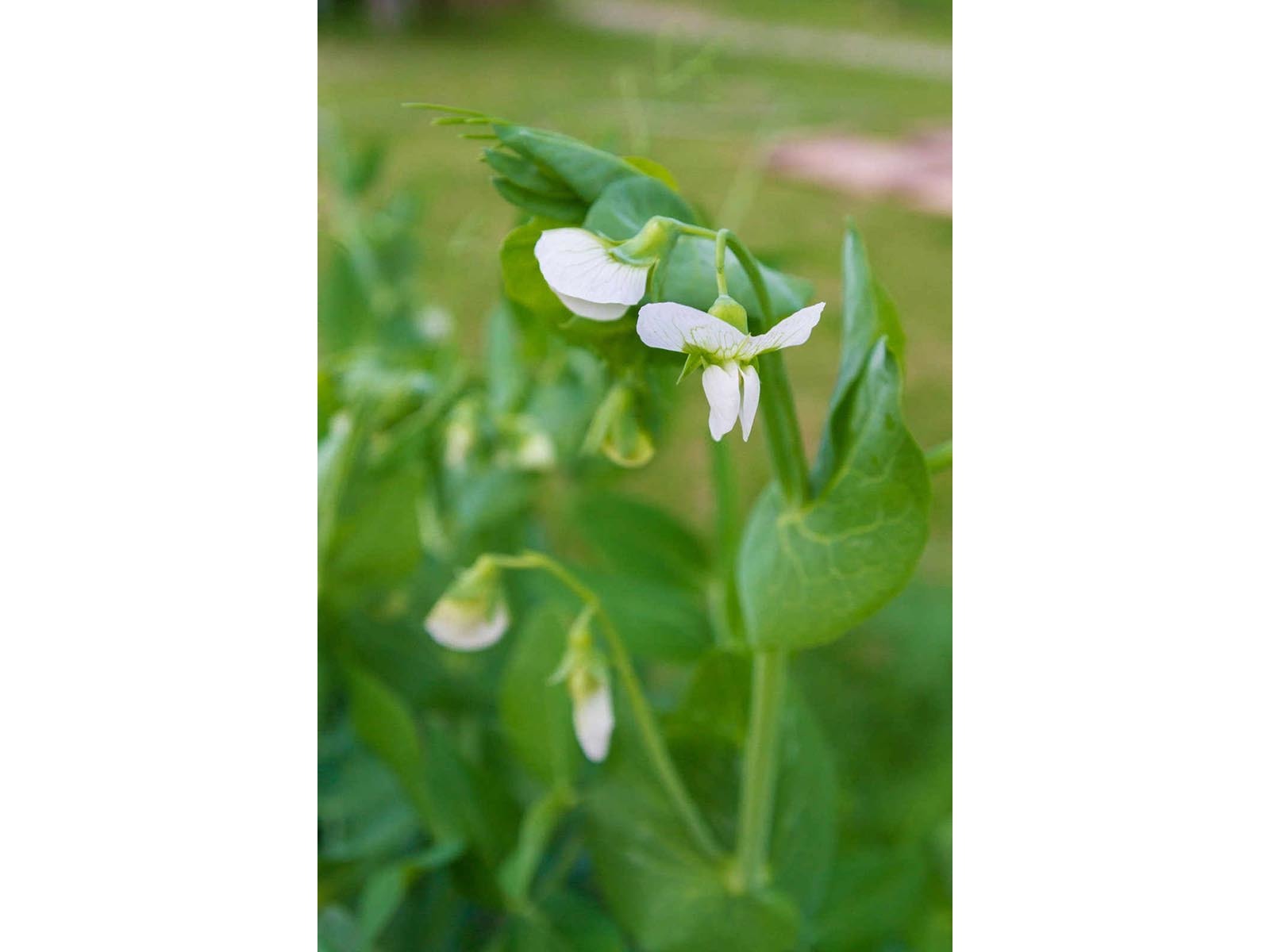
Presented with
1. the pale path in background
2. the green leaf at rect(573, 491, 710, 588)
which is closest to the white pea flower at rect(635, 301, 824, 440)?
the green leaf at rect(573, 491, 710, 588)

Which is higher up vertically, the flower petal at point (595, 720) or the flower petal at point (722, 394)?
the flower petal at point (722, 394)

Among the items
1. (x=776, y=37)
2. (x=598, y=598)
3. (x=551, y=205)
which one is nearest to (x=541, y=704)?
(x=598, y=598)

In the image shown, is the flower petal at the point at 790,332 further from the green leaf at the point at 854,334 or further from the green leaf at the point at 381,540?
the green leaf at the point at 381,540

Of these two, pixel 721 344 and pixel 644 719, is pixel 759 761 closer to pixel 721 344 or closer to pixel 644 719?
pixel 644 719

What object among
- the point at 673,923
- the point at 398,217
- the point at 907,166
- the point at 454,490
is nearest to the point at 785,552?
the point at 673,923

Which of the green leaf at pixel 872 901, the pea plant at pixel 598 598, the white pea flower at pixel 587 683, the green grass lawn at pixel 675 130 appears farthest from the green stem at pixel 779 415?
the green grass lawn at pixel 675 130

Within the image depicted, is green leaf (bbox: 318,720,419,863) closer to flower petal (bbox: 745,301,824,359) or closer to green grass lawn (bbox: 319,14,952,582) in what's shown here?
green grass lawn (bbox: 319,14,952,582)

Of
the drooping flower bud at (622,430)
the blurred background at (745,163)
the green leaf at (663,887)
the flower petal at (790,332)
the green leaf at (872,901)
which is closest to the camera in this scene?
the flower petal at (790,332)

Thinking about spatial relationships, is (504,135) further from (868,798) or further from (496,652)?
(868,798)
